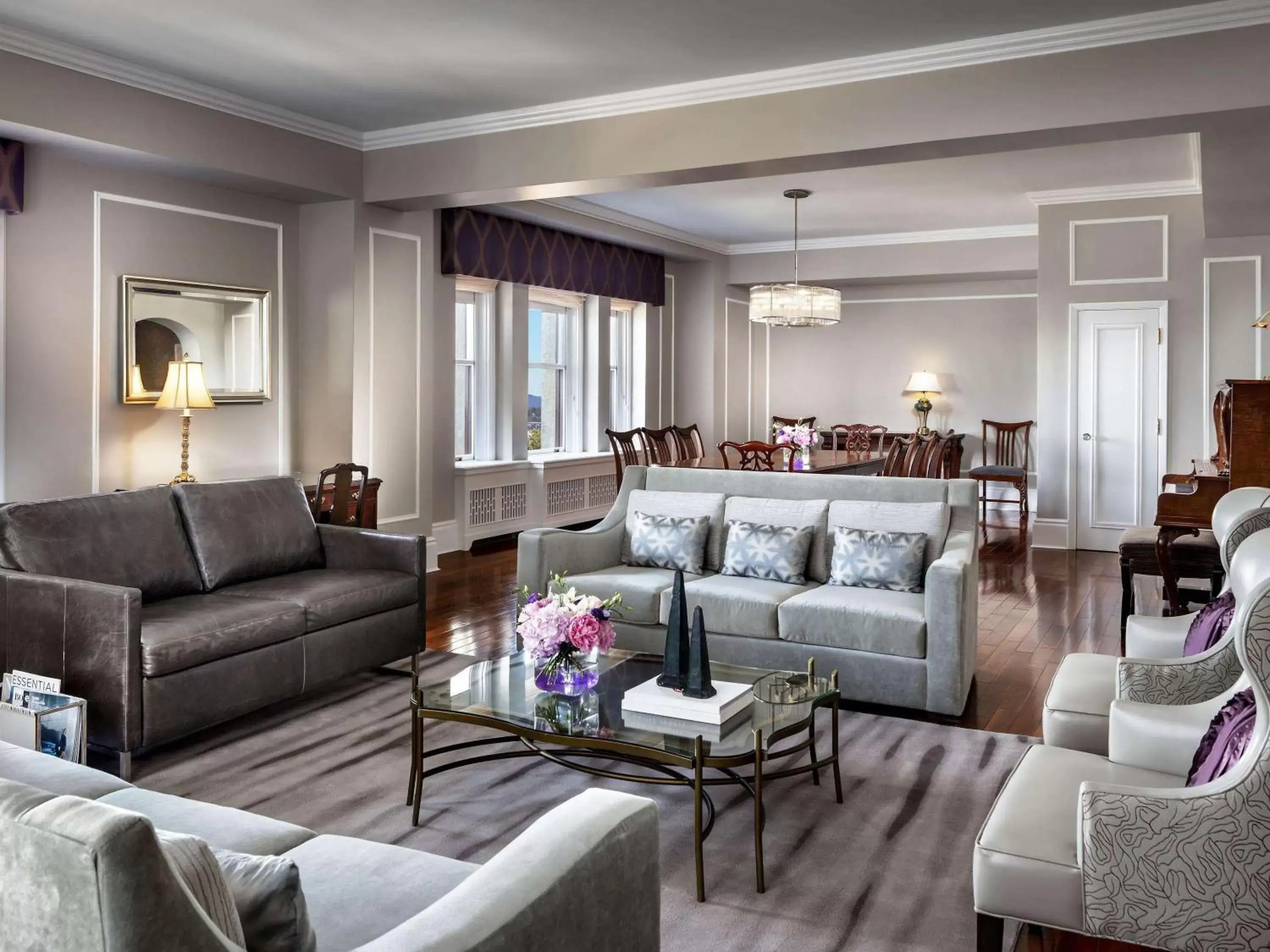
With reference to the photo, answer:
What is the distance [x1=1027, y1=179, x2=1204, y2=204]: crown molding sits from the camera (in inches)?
288

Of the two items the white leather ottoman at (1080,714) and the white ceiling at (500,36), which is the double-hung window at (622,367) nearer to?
the white ceiling at (500,36)

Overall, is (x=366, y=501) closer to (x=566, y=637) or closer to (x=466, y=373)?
(x=466, y=373)

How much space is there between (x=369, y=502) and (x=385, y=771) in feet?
10.3

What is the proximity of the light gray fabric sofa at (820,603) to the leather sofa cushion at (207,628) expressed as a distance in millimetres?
1167

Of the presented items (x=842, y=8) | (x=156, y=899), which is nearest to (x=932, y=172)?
(x=842, y=8)

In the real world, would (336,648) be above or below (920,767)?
above

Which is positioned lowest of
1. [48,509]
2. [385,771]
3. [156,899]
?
[385,771]

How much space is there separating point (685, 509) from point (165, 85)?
334cm

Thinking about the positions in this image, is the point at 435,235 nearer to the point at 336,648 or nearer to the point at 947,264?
the point at 336,648

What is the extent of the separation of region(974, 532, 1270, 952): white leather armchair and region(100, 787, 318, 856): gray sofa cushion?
1246mm

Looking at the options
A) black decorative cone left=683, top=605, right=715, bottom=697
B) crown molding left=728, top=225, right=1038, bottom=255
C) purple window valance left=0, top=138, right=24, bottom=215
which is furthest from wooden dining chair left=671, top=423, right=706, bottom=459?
black decorative cone left=683, top=605, right=715, bottom=697

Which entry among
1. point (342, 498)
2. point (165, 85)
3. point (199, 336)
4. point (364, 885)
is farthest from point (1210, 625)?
point (199, 336)

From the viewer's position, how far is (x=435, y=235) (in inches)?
284

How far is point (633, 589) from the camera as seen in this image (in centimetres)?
434
